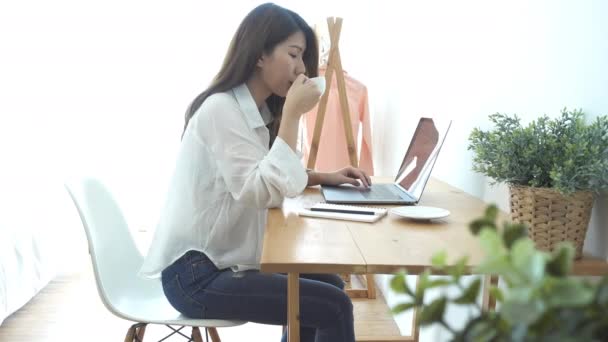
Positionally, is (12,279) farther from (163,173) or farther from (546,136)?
(546,136)

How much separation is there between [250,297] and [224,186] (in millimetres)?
267

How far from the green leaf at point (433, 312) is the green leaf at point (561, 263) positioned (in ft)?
0.18

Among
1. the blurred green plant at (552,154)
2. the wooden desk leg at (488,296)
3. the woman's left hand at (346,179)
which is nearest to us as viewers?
the blurred green plant at (552,154)

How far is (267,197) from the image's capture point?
1.15 meters

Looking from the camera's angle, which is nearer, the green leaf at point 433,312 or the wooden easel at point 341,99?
the green leaf at point 433,312

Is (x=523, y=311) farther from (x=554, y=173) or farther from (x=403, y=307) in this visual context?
(x=554, y=173)

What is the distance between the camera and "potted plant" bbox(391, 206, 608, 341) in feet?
0.79

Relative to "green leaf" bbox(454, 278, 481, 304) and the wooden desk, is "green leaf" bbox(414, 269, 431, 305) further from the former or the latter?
the wooden desk

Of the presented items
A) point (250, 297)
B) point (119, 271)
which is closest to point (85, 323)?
point (119, 271)

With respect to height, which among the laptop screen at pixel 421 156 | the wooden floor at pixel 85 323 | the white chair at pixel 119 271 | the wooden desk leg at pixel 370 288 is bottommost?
the wooden floor at pixel 85 323

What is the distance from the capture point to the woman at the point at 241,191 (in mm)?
1117

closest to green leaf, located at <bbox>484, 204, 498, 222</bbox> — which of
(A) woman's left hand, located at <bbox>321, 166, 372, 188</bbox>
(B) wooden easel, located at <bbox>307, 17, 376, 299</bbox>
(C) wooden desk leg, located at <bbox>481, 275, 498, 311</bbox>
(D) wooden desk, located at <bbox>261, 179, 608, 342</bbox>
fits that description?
(D) wooden desk, located at <bbox>261, 179, 608, 342</bbox>

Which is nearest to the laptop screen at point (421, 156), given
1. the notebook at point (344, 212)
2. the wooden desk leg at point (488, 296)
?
the notebook at point (344, 212)

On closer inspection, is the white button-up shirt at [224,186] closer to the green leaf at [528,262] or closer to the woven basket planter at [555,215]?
the woven basket planter at [555,215]
